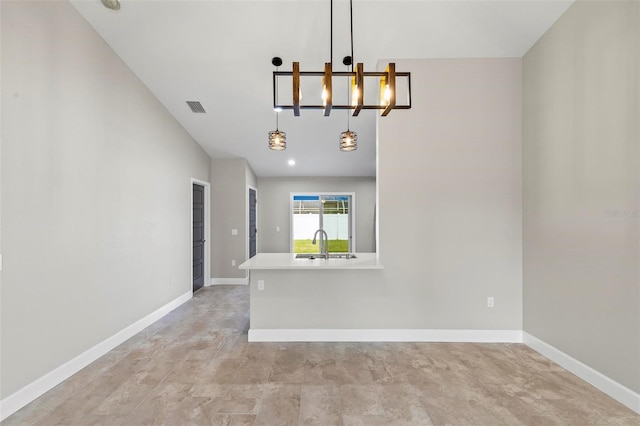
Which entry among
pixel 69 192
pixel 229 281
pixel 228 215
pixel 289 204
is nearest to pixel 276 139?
pixel 69 192

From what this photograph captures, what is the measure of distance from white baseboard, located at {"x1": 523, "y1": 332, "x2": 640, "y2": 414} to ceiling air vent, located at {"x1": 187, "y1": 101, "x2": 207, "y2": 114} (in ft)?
15.6

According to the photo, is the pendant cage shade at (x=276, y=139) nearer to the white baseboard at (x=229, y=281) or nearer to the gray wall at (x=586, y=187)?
the gray wall at (x=586, y=187)

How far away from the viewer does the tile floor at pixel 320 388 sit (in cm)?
197

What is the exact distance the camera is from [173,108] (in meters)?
4.18

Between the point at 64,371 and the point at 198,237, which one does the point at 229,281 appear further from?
the point at 64,371

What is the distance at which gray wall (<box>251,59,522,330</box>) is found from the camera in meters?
3.14

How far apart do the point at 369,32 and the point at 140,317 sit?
13.1ft

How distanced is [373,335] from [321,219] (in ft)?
14.5

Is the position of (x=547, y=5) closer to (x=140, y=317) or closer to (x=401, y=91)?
(x=401, y=91)

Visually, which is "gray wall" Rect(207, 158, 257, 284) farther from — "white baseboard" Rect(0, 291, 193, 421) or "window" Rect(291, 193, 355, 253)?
"white baseboard" Rect(0, 291, 193, 421)

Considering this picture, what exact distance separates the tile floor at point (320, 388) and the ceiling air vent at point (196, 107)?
9.79 ft

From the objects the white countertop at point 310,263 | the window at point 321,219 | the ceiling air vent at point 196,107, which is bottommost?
the white countertop at point 310,263

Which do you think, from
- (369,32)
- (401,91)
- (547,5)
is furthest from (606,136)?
(369,32)

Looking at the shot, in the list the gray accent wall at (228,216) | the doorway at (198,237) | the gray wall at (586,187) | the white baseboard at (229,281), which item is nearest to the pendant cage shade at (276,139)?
the gray wall at (586,187)
